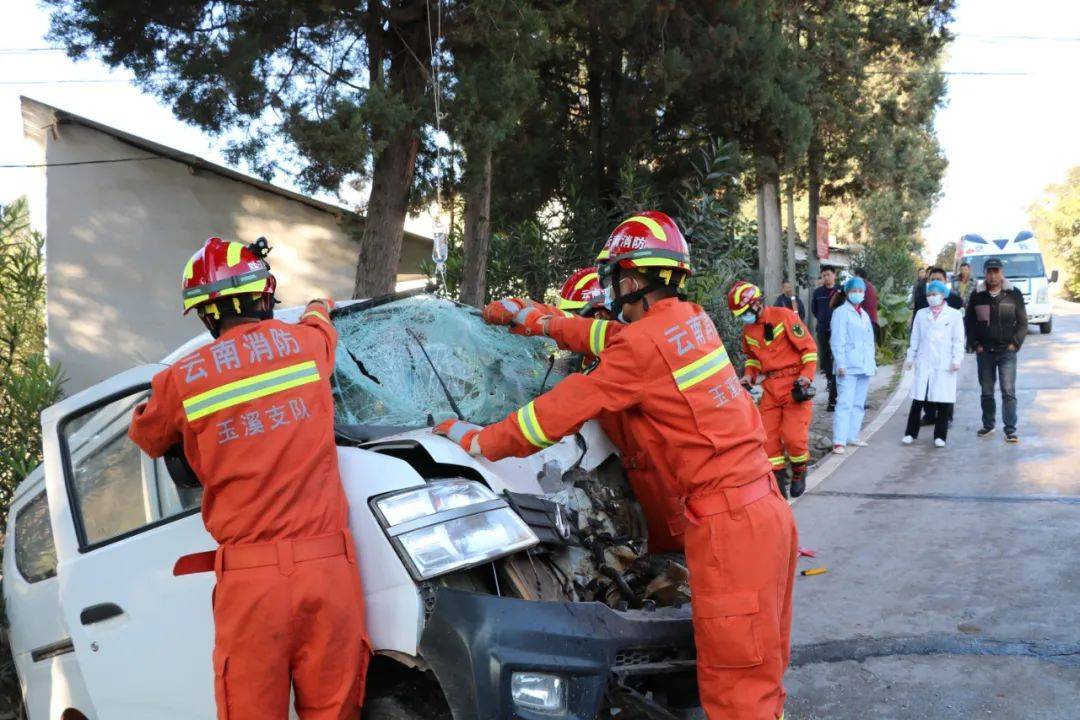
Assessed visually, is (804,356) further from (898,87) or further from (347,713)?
(898,87)

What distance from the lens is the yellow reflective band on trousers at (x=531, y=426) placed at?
115 inches

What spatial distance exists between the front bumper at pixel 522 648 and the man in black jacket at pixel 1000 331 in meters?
8.36

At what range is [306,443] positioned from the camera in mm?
2660

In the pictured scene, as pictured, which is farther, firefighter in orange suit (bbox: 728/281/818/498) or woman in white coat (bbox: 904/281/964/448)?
woman in white coat (bbox: 904/281/964/448)

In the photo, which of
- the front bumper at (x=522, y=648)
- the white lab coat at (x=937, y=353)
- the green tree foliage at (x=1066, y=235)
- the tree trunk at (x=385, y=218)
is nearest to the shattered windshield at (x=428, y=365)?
the front bumper at (x=522, y=648)

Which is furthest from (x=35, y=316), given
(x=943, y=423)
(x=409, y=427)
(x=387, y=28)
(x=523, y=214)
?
(x=943, y=423)

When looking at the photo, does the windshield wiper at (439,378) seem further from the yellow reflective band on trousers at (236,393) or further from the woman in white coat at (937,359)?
the woman in white coat at (937,359)

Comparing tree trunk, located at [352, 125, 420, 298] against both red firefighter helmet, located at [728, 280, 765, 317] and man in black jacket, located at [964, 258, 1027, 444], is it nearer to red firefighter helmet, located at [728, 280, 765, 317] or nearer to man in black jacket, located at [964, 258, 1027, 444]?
red firefighter helmet, located at [728, 280, 765, 317]

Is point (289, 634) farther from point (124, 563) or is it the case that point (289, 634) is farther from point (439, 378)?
point (439, 378)

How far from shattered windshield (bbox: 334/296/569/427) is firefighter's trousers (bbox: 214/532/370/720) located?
3.06 ft

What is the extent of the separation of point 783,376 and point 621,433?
378cm

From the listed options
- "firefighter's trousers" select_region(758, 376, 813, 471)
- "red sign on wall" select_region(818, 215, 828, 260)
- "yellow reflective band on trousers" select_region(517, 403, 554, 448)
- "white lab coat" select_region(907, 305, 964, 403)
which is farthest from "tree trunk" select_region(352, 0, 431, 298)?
"red sign on wall" select_region(818, 215, 828, 260)

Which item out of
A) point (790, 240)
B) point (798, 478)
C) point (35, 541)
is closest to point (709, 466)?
point (35, 541)

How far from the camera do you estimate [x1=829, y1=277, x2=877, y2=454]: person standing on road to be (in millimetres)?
9773
